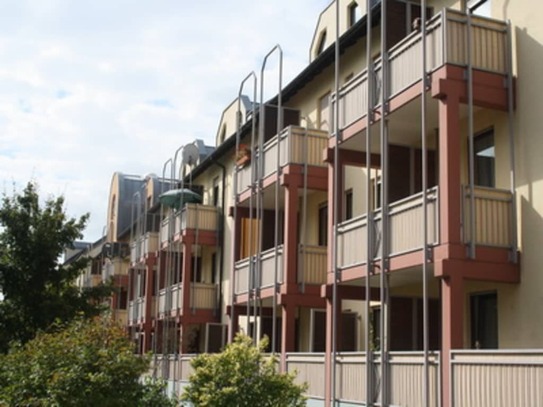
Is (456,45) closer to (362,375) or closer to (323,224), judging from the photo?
(362,375)

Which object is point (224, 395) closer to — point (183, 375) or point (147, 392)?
point (147, 392)

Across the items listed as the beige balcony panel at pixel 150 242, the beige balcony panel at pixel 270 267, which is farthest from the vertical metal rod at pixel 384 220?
the beige balcony panel at pixel 150 242

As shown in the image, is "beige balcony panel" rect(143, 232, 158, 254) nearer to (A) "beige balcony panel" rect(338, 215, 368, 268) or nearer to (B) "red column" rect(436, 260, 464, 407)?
(A) "beige balcony panel" rect(338, 215, 368, 268)

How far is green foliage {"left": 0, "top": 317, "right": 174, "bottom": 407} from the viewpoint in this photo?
15.9m

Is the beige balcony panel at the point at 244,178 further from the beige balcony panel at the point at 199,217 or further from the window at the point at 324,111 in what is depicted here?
the beige balcony panel at the point at 199,217

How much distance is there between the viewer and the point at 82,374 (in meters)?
16.1

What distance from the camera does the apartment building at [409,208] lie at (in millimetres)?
14508

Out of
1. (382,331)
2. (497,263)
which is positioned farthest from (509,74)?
(382,331)

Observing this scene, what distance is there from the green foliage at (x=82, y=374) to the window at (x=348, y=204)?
7.34 m

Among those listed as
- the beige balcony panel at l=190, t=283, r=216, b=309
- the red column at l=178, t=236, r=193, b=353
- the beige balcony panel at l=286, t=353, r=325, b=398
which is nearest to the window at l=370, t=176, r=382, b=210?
the beige balcony panel at l=286, t=353, r=325, b=398

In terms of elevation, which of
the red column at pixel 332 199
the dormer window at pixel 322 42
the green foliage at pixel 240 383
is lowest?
the green foliage at pixel 240 383

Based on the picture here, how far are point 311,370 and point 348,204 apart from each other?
16.4ft

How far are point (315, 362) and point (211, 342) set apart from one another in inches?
442

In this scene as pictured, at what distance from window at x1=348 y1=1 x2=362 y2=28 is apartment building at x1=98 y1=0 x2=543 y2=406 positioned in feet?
0.21
